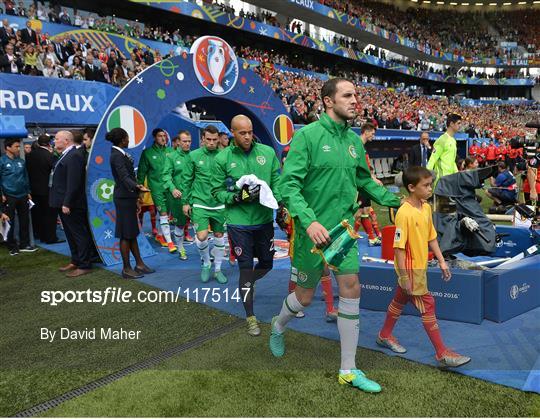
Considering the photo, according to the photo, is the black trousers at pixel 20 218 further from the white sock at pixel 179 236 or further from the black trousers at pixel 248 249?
the black trousers at pixel 248 249

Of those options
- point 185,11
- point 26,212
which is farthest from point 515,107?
point 26,212

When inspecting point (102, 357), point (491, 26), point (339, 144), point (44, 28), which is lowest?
point (102, 357)

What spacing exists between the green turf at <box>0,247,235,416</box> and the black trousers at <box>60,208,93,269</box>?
1.02 feet

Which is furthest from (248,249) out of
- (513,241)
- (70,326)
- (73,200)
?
(513,241)

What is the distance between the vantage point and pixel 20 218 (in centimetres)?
764

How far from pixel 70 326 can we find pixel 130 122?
3248 millimetres

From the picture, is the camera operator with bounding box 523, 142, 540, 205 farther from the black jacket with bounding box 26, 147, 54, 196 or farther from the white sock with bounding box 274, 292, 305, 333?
the black jacket with bounding box 26, 147, 54, 196

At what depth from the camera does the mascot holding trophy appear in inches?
117

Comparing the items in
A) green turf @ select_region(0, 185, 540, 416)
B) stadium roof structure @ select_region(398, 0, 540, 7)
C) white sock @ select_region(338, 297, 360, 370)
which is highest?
stadium roof structure @ select_region(398, 0, 540, 7)

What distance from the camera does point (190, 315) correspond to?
4535 millimetres

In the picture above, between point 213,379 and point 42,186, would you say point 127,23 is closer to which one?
point 42,186

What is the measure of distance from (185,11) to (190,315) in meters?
21.7

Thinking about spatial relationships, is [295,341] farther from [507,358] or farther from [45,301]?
[45,301]

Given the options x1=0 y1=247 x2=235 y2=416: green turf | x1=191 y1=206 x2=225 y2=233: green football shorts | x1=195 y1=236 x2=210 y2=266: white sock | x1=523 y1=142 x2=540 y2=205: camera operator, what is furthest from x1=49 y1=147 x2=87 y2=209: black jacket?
x1=523 y1=142 x2=540 y2=205: camera operator
